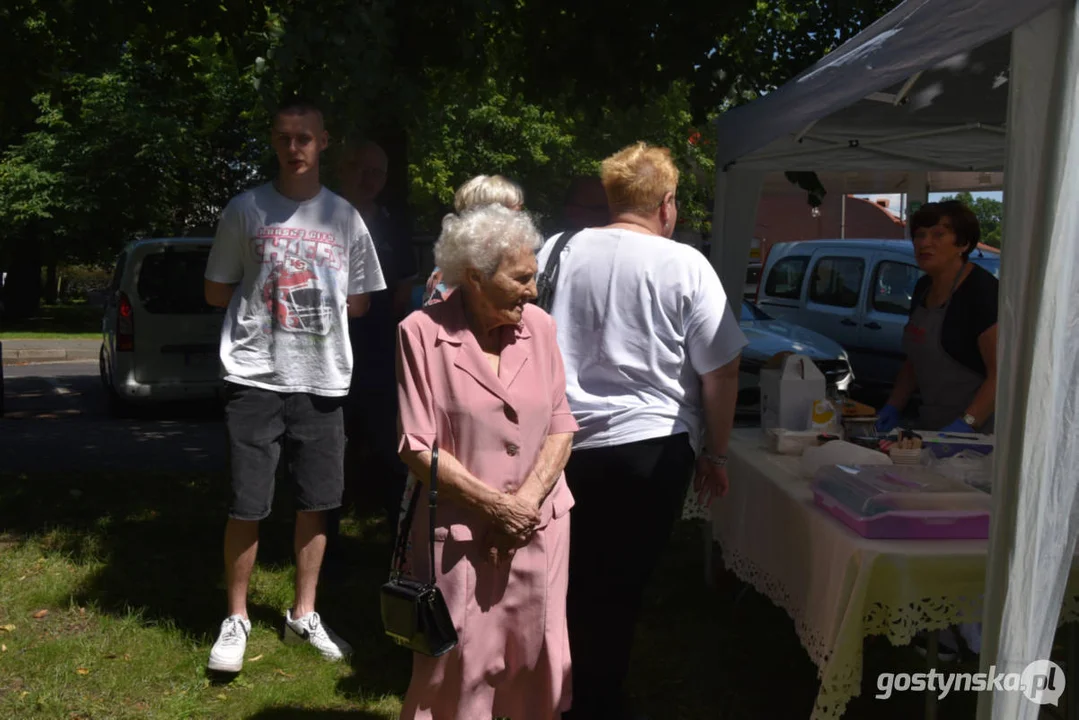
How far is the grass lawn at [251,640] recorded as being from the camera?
3.98m

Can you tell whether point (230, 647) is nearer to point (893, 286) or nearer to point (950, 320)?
point (950, 320)

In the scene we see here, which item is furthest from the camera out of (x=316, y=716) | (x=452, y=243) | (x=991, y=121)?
(x=991, y=121)

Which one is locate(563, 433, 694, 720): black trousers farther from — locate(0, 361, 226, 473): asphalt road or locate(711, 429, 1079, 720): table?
locate(0, 361, 226, 473): asphalt road

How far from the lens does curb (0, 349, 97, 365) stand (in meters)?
18.7

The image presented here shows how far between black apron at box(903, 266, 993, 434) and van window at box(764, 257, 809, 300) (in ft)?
29.9

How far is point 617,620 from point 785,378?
4.37ft

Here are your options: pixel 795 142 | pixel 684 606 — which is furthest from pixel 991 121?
pixel 684 606

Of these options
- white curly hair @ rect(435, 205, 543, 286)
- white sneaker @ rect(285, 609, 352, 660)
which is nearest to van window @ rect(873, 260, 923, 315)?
white sneaker @ rect(285, 609, 352, 660)

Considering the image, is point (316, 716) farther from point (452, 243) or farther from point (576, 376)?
point (452, 243)

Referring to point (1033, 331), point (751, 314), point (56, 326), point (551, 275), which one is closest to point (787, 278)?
point (751, 314)

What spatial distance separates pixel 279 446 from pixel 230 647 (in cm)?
74

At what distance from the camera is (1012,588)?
250cm

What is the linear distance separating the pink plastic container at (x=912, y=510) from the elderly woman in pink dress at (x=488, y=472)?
2.67 feet

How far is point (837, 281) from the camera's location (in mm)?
12930
